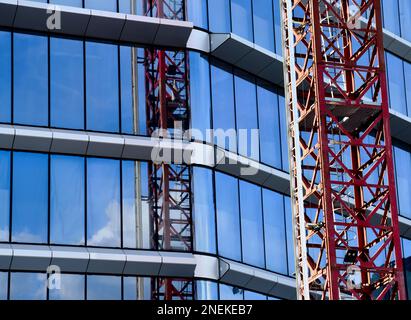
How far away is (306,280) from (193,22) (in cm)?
1194

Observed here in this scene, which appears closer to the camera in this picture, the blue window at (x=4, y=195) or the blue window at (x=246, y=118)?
the blue window at (x=4, y=195)

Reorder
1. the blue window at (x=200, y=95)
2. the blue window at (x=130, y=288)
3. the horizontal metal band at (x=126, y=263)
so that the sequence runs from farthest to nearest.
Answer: the blue window at (x=200, y=95) → the blue window at (x=130, y=288) → the horizontal metal band at (x=126, y=263)

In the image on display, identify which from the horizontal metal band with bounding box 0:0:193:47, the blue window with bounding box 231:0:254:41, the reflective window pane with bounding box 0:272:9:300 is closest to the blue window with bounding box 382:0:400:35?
the blue window with bounding box 231:0:254:41

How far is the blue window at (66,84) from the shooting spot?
165 feet

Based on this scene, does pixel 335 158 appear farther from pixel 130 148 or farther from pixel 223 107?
pixel 130 148

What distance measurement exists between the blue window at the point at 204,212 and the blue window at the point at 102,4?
7661 mm

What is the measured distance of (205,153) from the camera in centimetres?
5125

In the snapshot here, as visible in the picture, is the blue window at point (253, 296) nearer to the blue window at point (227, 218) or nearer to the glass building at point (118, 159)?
the glass building at point (118, 159)

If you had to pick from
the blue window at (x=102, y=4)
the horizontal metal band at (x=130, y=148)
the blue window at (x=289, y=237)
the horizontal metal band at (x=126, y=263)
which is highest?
the blue window at (x=102, y=4)

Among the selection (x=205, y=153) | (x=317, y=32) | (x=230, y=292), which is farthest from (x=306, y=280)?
(x=317, y=32)

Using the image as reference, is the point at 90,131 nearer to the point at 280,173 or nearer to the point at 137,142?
the point at 137,142

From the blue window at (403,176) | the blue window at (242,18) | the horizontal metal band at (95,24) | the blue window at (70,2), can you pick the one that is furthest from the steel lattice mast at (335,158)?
the blue window at (70,2)

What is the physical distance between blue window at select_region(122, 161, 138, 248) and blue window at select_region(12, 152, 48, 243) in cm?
329

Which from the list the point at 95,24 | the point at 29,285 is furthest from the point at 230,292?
the point at 95,24
